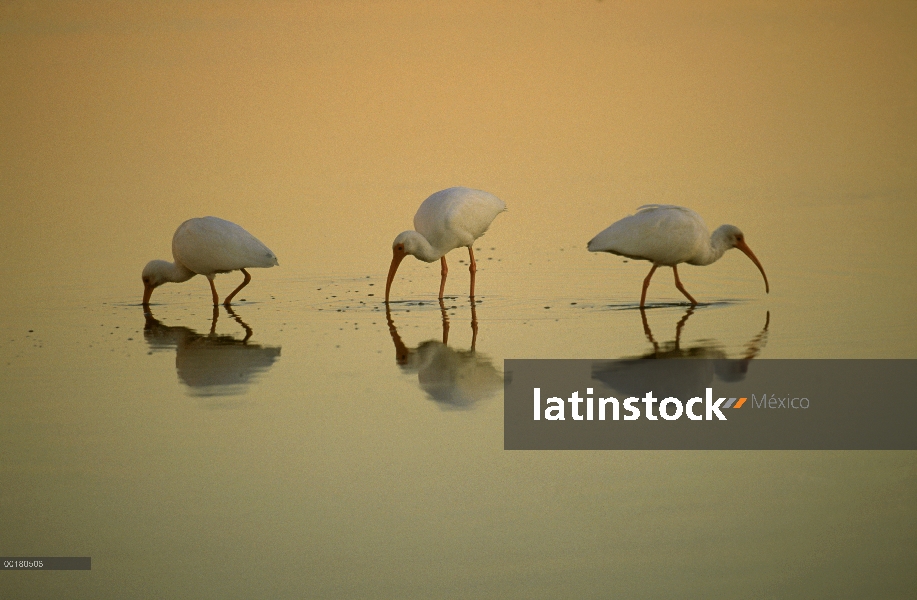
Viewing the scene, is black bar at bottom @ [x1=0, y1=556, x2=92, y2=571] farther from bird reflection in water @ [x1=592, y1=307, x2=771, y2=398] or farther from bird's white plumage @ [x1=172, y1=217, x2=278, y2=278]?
bird's white plumage @ [x1=172, y1=217, x2=278, y2=278]

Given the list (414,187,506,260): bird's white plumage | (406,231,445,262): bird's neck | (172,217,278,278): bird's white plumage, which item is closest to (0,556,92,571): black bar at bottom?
(172,217,278,278): bird's white plumage

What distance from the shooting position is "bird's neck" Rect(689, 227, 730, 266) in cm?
1083

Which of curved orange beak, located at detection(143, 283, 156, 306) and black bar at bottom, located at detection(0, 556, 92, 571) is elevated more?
curved orange beak, located at detection(143, 283, 156, 306)

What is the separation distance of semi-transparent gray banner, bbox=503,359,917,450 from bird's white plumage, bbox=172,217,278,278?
3707 mm

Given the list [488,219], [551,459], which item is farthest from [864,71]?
[551,459]

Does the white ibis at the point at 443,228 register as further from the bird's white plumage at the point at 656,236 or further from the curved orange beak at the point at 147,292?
the curved orange beak at the point at 147,292

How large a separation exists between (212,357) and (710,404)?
363 centimetres

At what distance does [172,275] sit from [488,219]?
2999 mm

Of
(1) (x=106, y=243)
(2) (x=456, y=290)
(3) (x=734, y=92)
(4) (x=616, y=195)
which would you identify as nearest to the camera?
(2) (x=456, y=290)

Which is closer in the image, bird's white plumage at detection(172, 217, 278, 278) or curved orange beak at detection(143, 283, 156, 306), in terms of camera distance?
bird's white plumage at detection(172, 217, 278, 278)

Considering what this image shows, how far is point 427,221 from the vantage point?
452 inches

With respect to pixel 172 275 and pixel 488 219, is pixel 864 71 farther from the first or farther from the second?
pixel 172 275

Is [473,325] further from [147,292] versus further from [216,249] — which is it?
[147,292]

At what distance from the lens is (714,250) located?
36.3ft
